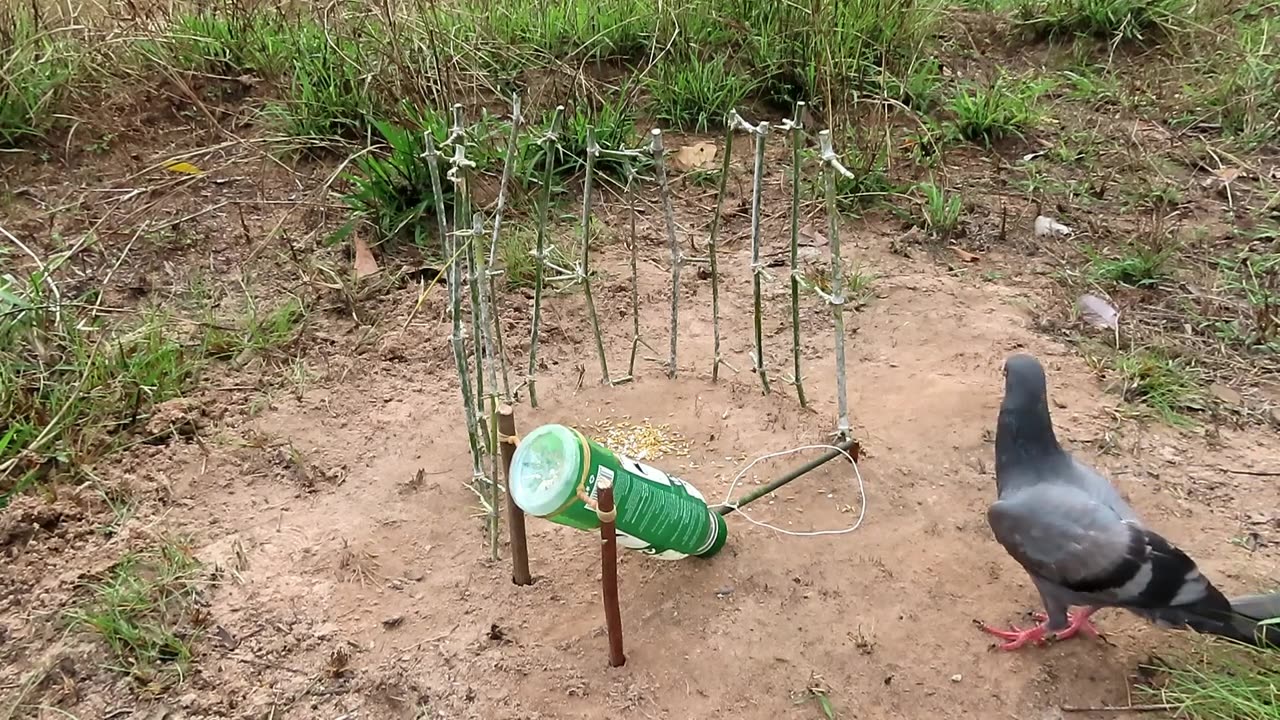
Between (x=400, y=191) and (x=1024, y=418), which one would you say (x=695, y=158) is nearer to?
(x=400, y=191)

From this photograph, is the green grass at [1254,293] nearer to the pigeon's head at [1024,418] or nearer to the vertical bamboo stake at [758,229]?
the pigeon's head at [1024,418]

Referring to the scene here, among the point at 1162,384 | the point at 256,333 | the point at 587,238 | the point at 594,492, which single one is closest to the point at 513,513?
the point at 594,492

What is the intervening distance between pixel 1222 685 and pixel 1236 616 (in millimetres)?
131

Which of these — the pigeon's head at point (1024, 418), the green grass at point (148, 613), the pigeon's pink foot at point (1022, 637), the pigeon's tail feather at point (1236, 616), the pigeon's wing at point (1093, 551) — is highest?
the pigeon's head at point (1024, 418)

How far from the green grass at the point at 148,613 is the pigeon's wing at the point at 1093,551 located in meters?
1.75

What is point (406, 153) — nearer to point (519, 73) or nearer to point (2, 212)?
point (519, 73)

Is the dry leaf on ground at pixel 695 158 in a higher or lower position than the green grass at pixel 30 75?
lower

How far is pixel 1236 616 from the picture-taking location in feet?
6.05

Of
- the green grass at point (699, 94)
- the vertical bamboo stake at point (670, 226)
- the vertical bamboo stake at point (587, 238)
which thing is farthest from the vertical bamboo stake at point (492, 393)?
the green grass at point (699, 94)

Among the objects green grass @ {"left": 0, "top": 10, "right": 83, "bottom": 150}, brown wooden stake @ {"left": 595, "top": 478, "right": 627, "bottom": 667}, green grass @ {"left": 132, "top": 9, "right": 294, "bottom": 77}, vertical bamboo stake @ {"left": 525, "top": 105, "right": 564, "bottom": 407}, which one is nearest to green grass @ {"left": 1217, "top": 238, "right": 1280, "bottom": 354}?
vertical bamboo stake @ {"left": 525, "top": 105, "right": 564, "bottom": 407}

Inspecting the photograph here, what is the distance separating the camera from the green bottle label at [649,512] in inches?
73.0

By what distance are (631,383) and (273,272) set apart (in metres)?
1.48

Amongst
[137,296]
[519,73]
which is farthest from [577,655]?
[519,73]

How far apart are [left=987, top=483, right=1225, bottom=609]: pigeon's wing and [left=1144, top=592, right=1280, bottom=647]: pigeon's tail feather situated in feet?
0.07
